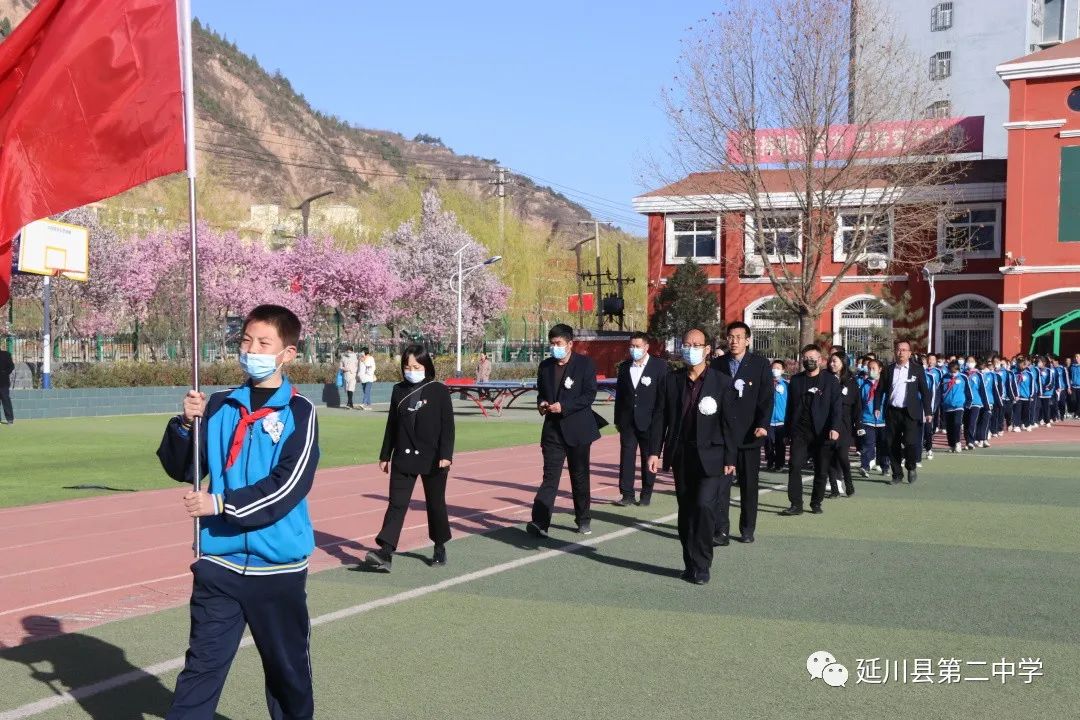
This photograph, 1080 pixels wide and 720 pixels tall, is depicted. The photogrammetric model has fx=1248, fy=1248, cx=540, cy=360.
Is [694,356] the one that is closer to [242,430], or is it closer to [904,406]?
[242,430]

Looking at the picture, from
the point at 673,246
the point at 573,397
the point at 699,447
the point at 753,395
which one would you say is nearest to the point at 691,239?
the point at 673,246

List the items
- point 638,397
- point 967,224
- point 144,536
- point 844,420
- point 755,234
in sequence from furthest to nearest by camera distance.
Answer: point 967,224, point 755,234, point 844,420, point 638,397, point 144,536

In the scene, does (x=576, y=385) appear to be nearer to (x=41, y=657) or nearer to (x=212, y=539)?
(x=41, y=657)

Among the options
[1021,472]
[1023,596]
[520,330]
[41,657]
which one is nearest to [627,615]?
[1023,596]

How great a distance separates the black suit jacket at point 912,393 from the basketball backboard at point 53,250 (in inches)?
807

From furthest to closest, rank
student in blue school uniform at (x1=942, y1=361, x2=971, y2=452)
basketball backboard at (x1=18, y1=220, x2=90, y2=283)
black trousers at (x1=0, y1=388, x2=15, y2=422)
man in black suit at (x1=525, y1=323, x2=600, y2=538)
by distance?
1. basketball backboard at (x1=18, y1=220, x2=90, y2=283)
2. black trousers at (x1=0, y1=388, x2=15, y2=422)
3. student in blue school uniform at (x1=942, y1=361, x2=971, y2=452)
4. man in black suit at (x1=525, y1=323, x2=600, y2=538)

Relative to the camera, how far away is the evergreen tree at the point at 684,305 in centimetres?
4938

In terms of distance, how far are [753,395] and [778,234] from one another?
35.3 m

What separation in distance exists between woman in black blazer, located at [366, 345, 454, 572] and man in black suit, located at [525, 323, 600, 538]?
180 centimetres

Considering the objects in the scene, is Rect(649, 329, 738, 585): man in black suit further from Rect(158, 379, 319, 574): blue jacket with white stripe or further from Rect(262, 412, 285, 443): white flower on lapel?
Rect(262, 412, 285, 443): white flower on lapel

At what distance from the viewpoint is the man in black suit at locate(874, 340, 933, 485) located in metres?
16.3

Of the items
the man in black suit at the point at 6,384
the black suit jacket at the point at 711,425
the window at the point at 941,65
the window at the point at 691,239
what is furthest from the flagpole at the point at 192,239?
the window at the point at 941,65

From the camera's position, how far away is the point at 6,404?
26547 mm

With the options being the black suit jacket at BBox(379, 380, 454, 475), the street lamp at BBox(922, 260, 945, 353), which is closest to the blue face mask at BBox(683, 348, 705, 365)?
the black suit jacket at BBox(379, 380, 454, 475)
